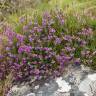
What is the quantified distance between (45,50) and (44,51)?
21 mm

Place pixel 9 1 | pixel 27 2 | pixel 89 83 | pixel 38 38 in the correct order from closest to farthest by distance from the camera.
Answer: pixel 89 83
pixel 38 38
pixel 27 2
pixel 9 1

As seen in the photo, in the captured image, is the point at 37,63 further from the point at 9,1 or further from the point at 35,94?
the point at 9,1

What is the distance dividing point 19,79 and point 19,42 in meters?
0.47

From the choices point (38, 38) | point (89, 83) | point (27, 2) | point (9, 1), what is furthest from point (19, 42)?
point (9, 1)

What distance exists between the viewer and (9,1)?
6801mm

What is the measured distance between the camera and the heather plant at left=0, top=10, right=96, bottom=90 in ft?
12.9

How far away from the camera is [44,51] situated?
4.01m

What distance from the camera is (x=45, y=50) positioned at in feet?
13.1

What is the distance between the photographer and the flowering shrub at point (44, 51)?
3932 mm

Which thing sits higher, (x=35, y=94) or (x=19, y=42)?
(x=19, y=42)

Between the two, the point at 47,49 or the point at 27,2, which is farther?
the point at 27,2

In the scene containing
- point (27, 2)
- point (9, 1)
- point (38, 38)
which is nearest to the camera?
point (38, 38)

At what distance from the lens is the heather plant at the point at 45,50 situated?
155 inches

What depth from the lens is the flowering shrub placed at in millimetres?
3932
